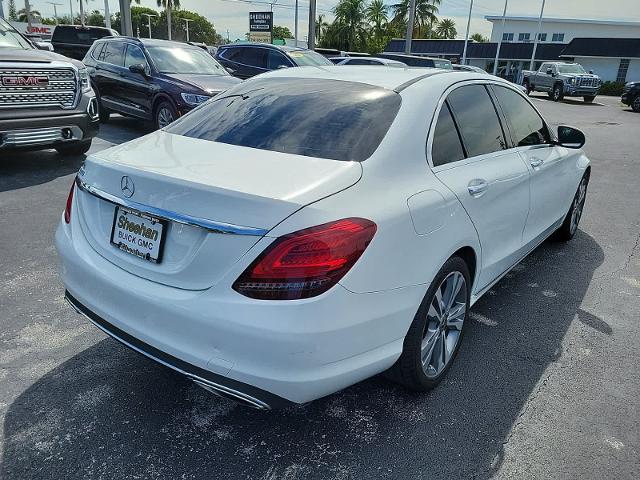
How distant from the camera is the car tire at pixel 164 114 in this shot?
886 centimetres

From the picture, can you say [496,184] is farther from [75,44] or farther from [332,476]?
[75,44]

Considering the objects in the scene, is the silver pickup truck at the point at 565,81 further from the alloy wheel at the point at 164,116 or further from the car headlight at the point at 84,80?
the car headlight at the point at 84,80

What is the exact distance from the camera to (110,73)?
Answer: 33.9 ft

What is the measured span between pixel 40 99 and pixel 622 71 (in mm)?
51166

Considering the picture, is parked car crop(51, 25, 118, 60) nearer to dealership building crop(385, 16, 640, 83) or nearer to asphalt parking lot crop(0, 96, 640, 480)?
asphalt parking lot crop(0, 96, 640, 480)

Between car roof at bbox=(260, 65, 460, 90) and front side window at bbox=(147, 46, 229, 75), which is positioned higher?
car roof at bbox=(260, 65, 460, 90)

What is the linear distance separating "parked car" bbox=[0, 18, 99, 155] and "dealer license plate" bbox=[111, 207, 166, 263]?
4914mm

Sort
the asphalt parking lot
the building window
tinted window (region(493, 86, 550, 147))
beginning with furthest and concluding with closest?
the building window, tinted window (region(493, 86, 550, 147)), the asphalt parking lot

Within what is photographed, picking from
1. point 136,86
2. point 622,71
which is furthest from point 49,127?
point 622,71

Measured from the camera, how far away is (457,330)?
296 centimetres

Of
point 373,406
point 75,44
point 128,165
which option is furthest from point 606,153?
point 75,44

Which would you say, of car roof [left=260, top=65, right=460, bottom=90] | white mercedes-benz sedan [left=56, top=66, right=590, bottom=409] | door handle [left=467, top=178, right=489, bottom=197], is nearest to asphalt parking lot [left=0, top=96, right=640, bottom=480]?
white mercedes-benz sedan [left=56, top=66, right=590, bottom=409]

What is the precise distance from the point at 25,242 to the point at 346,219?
149 inches

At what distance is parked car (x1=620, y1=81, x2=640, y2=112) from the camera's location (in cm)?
2308
